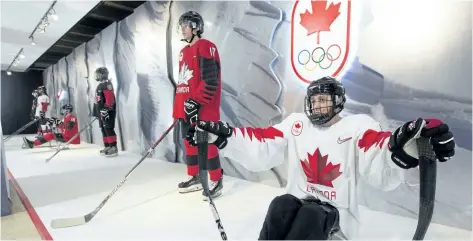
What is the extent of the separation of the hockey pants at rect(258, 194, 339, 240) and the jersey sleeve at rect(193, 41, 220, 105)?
1.13 metres

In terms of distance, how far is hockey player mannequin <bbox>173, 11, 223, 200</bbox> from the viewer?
2.08m

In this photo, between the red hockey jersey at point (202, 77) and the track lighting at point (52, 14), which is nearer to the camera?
the red hockey jersey at point (202, 77)

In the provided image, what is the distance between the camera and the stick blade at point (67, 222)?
165cm

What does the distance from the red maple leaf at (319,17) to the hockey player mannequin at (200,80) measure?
2.40 ft

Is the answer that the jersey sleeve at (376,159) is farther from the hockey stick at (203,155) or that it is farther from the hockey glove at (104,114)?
the hockey glove at (104,114)

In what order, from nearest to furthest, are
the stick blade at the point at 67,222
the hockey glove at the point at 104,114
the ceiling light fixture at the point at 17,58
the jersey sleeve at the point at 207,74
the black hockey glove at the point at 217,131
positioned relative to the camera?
the black hockey glove at the point at 217,131, the stick blade at the point at 67,222, the jersey sleeve at the point at 207,74, the hockey glove at the point at 104,114, the ceiling light fixture at the point at 17,58

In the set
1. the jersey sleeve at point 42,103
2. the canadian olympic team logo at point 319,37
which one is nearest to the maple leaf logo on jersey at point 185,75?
the canadian olympic team logo at point 319,37

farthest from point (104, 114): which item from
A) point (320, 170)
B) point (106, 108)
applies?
point (320, 170)

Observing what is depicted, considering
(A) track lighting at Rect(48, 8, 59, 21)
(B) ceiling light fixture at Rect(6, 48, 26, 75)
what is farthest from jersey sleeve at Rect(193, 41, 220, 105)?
(B) ceiling light fixture at Rect(6, 48, 26, 75)

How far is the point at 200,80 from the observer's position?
2150mm

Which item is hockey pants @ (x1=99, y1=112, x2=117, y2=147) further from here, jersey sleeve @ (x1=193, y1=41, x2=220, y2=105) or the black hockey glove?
the black hockey glove

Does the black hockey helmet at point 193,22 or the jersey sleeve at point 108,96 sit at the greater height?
the black hockey helmet at point 193,22

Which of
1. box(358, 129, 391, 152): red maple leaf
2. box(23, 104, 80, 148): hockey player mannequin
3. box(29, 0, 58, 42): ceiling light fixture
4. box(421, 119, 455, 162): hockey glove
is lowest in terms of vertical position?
box(23, 104, 80, 148): hockey player mannequin

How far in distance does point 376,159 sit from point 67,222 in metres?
1.66
